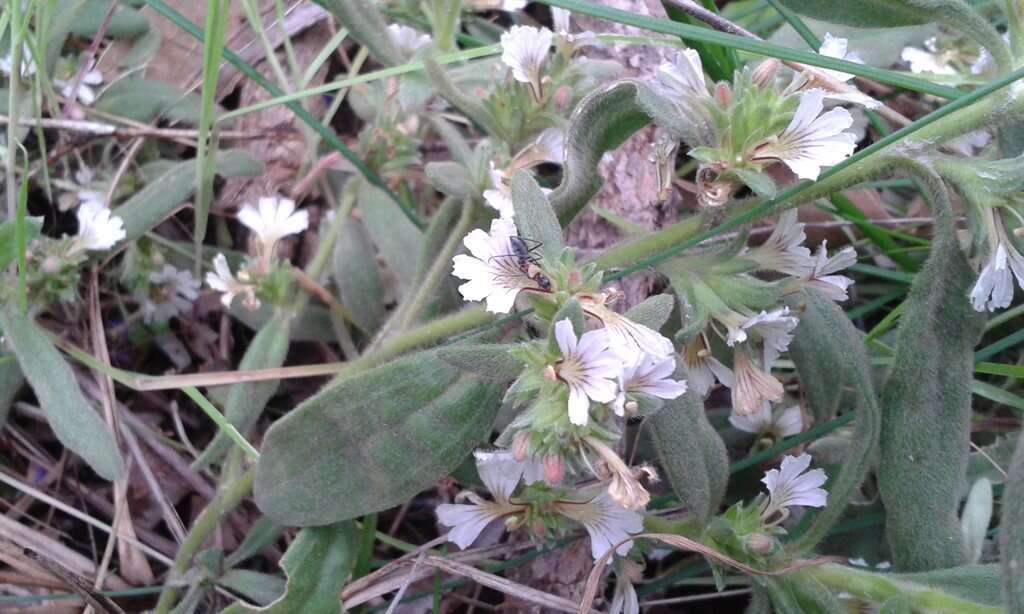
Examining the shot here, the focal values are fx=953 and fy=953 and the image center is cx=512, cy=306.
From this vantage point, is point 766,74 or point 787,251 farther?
point 787,251

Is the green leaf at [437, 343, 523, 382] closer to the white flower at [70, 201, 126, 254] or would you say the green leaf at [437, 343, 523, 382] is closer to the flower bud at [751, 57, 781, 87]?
the flower bud at [751, 57, 781, 87]

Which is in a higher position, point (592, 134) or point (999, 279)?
point (592, 134)

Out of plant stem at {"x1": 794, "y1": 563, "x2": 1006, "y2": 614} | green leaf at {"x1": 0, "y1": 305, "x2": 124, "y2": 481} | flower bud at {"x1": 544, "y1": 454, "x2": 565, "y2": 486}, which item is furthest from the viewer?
green leaf at {"x1": 0, "y1": 305, "x2": 124, "y2": 481}

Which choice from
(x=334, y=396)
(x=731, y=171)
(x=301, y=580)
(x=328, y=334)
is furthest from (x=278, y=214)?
(x=731, y=171)

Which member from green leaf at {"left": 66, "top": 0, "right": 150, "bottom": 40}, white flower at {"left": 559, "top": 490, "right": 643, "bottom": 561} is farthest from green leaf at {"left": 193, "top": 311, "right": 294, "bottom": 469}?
green leaf at {"left": 66, "top": 0, "right": 150, "bottom": 40}

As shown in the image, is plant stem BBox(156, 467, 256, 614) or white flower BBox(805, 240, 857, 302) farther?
plant stem BBox(156, 467, 256, 614)

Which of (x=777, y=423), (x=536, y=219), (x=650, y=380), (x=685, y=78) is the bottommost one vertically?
(x=777, y=423)

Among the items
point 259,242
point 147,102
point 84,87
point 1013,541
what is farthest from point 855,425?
point 84,87

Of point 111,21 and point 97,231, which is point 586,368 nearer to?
point 97,231
